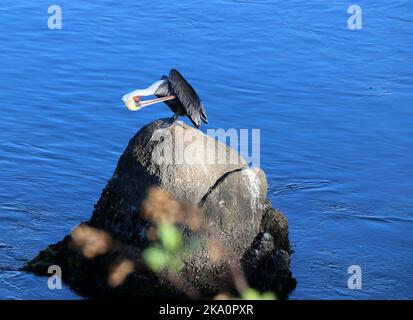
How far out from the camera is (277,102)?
18.3 m

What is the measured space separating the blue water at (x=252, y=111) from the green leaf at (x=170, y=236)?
133cm

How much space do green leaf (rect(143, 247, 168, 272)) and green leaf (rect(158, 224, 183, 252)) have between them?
0.34 ft

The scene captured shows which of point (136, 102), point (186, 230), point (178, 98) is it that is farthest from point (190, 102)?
point (186, 230)

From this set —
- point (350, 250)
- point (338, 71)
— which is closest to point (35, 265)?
point (350, 250)

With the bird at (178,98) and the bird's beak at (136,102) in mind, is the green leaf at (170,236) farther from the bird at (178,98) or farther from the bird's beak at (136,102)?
the bird's beak at (136,102)

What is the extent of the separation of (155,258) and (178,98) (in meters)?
2.14

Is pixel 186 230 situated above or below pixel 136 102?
below

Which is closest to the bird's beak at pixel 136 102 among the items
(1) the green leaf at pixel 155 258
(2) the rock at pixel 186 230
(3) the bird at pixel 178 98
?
(3) the bird at pixel 178 98

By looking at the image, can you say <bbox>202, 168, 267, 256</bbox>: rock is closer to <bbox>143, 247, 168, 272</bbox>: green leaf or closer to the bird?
<bbox>143, 247, 168, 272</bbox>: green leaf

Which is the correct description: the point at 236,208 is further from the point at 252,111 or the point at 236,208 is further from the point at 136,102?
the point at 252,111

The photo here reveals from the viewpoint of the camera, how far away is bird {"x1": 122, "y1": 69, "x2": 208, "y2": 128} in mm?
12820

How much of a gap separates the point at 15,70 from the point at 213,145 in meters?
8.30

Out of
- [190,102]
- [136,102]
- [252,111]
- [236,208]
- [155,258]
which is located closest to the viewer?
[155,258]

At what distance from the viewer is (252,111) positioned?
17922 millimetres
